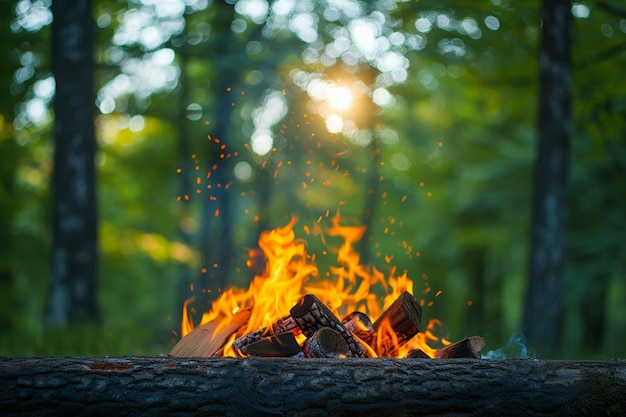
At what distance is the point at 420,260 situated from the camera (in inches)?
899

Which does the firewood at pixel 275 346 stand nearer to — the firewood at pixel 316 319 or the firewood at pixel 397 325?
the firewood at pixel 316 319

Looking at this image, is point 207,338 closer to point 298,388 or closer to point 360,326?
point 360,326

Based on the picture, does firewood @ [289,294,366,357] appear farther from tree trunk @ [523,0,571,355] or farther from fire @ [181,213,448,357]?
tree trunk @ [523,0,571,355]

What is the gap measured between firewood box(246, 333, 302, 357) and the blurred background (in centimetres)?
278

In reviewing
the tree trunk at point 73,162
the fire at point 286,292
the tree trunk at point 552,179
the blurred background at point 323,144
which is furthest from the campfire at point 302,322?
the tree trunk at point 552,179

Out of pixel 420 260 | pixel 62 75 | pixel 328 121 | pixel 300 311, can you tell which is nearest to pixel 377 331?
pixel 300 311

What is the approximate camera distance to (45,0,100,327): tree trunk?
9.71m

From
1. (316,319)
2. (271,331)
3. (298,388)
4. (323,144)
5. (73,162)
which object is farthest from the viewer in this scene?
(323,144)

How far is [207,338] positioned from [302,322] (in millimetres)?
658

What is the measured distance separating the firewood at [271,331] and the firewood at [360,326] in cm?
36

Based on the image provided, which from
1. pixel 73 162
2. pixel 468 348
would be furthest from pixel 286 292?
pixel 73 162

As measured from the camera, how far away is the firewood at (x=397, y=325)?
4.51 meters

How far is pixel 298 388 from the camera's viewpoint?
3547mm

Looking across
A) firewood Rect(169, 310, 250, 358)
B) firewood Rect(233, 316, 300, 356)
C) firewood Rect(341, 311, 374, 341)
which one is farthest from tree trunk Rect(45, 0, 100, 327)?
firewood Rect(341, 311, 374, 341)
